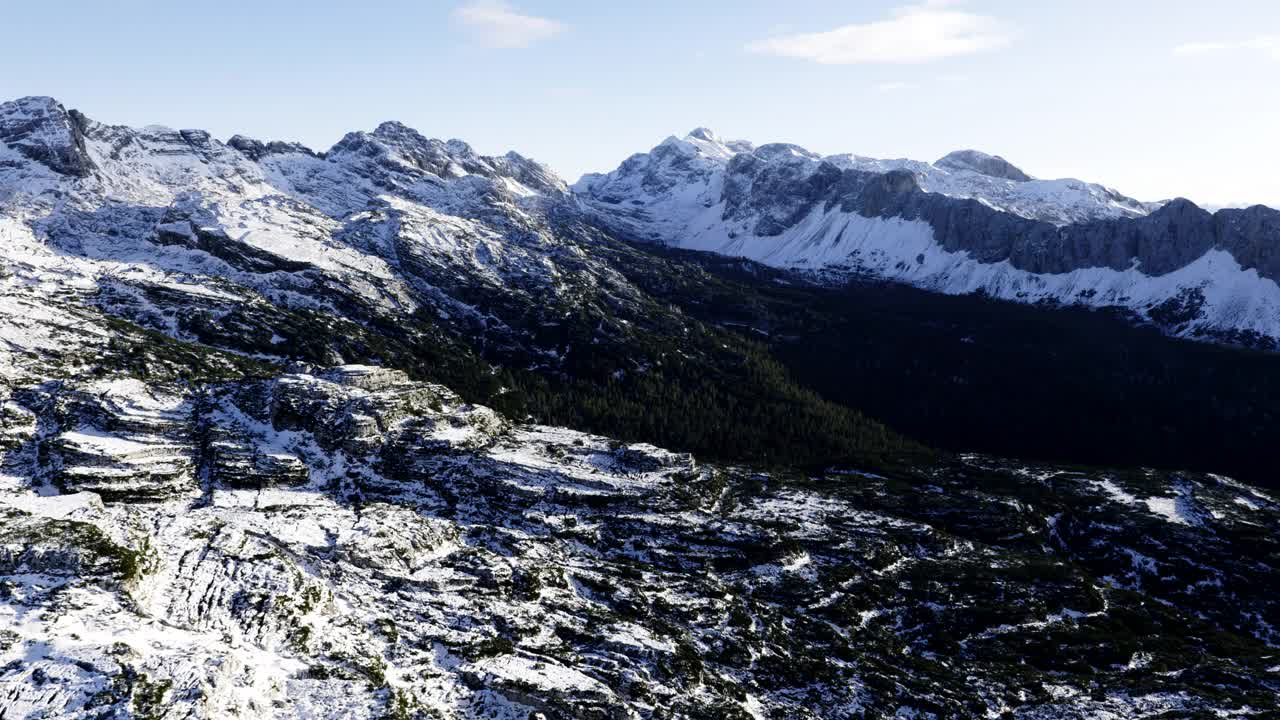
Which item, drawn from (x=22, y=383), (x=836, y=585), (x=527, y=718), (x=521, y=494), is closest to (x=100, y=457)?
(x=22, y=383)

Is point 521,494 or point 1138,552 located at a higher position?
point 521,494

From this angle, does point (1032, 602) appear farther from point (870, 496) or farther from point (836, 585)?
point (870, 496)

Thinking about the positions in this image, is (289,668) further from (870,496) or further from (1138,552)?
(1138,552)

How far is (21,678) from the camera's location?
72250mm

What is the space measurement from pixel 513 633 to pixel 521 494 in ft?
153

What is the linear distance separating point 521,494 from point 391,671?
58616mm

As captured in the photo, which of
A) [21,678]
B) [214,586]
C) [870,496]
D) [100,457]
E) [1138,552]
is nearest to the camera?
[21,678]

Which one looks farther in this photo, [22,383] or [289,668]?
[22,383]

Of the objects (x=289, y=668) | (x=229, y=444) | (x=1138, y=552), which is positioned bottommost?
(x=1138, y=552)

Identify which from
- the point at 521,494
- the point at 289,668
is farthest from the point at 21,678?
the point at 521,494

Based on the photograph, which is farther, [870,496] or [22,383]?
[870,496]

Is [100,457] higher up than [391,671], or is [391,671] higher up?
[100,457]

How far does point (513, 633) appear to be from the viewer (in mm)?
100938

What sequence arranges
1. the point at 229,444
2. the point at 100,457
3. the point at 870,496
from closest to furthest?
1. the point at 100,457
2. the point at 229,444
3. the point at 870,496
